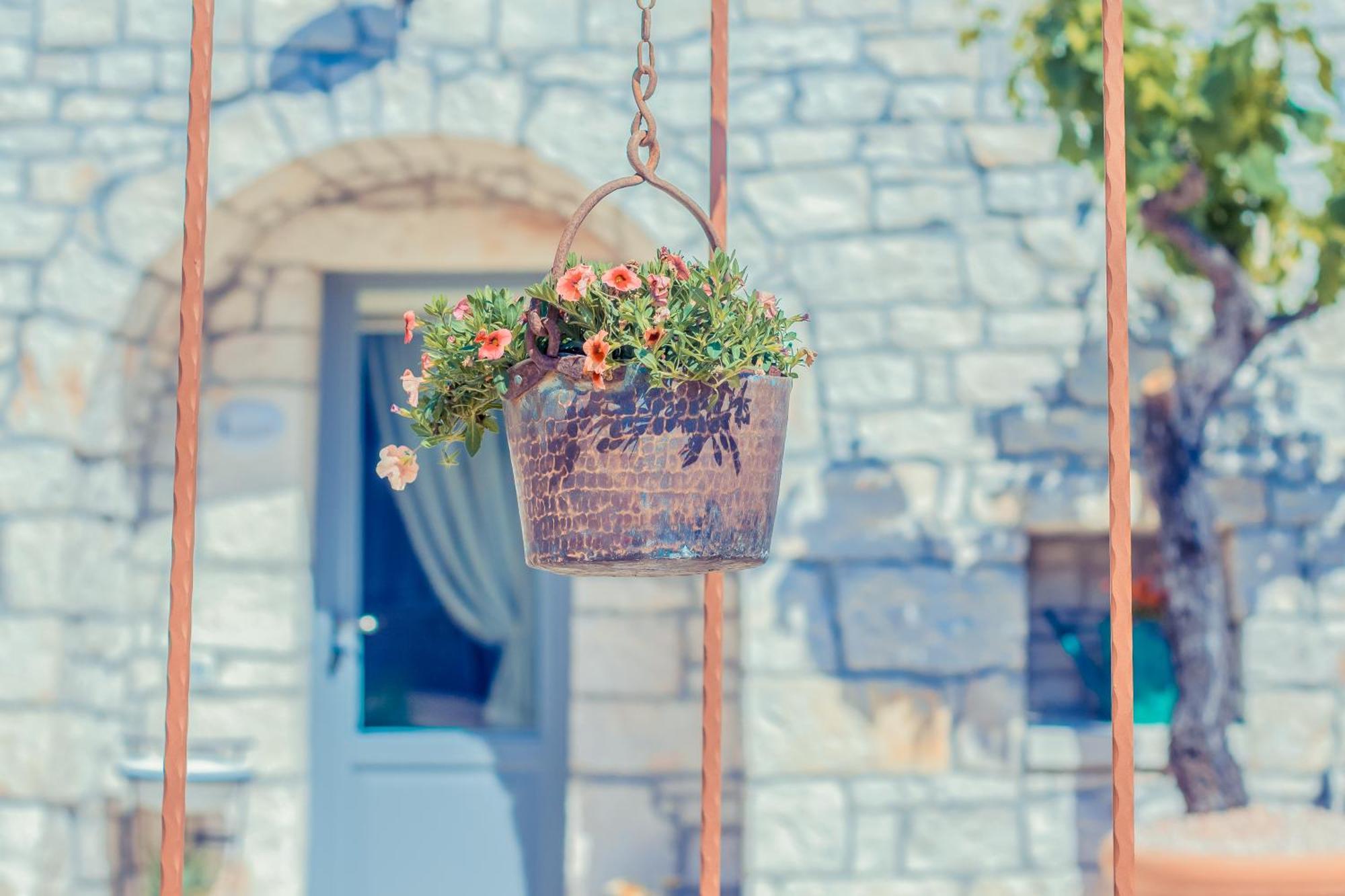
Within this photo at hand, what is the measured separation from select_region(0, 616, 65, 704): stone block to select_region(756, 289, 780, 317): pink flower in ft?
8.75

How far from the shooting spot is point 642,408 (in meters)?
1.42

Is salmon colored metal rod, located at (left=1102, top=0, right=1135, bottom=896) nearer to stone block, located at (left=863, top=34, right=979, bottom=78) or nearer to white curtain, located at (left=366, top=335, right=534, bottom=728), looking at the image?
stone block, located at (left=863, top=34, right=979, bottom=78)

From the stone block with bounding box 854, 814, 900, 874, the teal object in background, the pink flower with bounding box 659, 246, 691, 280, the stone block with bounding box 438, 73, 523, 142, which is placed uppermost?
the stone block with bounding box 438, 73, 523, 142

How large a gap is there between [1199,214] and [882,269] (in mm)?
814

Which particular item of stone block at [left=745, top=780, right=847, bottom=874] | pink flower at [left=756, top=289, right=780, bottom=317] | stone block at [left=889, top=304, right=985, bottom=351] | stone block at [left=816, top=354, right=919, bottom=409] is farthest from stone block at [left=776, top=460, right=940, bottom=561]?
pink flower at [left=756, top=289, right=780, bottom=317]

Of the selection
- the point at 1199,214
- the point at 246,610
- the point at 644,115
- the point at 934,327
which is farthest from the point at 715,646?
the point at 246,610

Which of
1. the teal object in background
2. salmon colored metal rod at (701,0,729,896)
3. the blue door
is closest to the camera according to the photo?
salmon colored metal rod at (701,0,729,896)

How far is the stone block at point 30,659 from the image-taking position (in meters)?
3.53

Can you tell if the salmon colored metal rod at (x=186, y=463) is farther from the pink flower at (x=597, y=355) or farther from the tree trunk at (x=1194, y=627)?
the tree trunk at (x=1194, y=627)

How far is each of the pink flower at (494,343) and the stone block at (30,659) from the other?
254 cm

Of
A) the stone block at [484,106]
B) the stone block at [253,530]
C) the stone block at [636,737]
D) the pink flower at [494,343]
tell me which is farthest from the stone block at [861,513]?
the pink flower at [494,343]

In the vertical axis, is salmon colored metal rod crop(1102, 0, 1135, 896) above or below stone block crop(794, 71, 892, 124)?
below

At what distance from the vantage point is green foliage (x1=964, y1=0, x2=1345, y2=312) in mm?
2742

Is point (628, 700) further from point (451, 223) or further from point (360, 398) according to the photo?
point (451, 223)
